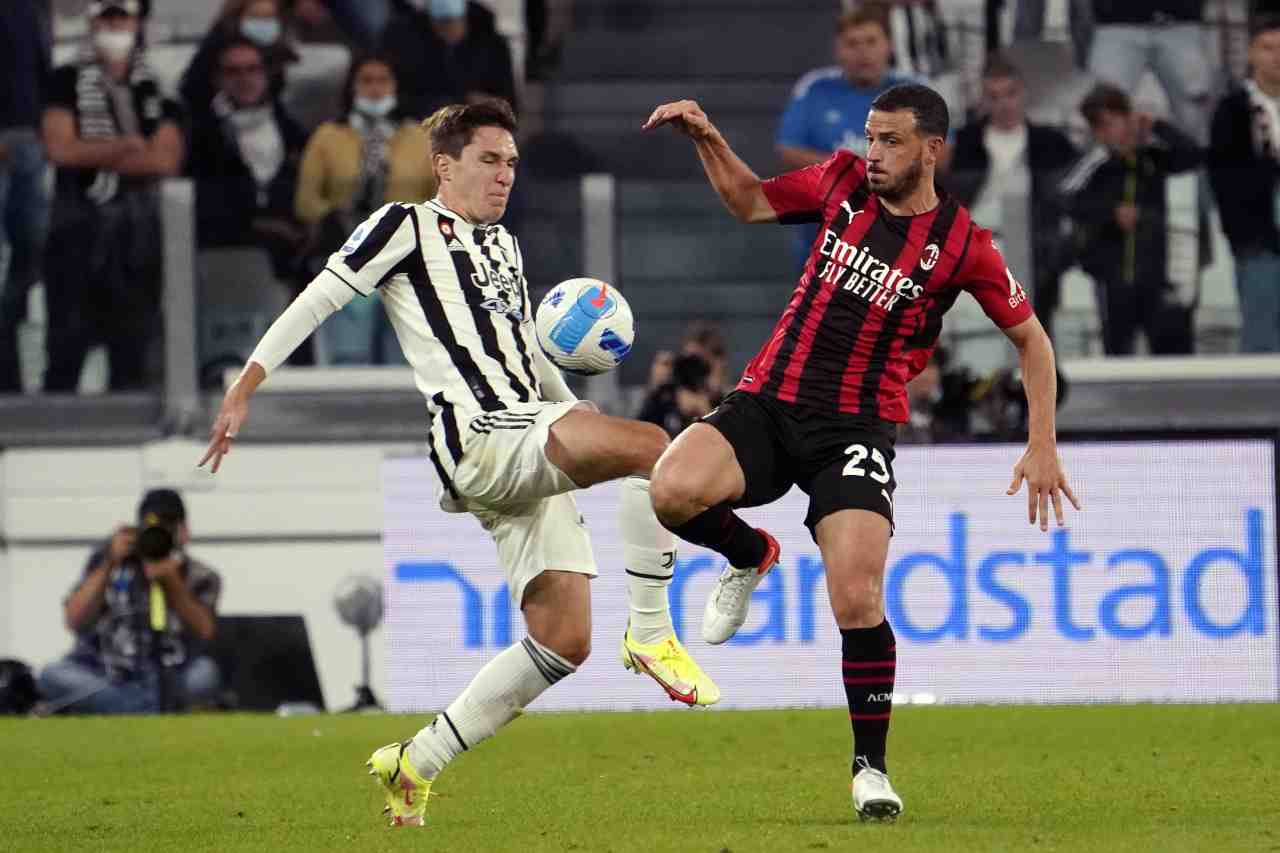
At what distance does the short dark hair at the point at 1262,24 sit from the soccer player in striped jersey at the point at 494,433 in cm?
867

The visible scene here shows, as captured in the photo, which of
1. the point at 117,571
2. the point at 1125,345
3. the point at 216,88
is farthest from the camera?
the point at 216,88

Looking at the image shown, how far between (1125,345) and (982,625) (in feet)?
9.66

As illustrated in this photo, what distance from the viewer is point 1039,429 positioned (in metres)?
6.19

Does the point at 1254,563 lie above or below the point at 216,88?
below

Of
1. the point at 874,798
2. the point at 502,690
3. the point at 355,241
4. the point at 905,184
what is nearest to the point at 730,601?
the point at 502,690

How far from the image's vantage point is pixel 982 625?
35.7 ft

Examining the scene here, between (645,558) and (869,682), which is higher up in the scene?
(645,558)

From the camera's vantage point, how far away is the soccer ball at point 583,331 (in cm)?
653

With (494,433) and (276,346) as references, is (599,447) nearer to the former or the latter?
(494,433)

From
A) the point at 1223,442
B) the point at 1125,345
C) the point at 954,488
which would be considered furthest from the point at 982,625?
the point at 1125,345

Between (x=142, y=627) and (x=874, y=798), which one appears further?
(x=142, y=627)

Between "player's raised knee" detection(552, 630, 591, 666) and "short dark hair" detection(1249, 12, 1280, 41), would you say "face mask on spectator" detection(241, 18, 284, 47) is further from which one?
"player's raised knee" detection(552, 630, 591, 666)

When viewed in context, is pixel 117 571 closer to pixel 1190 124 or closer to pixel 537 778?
pixel 537 778

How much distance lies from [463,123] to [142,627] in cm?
579
